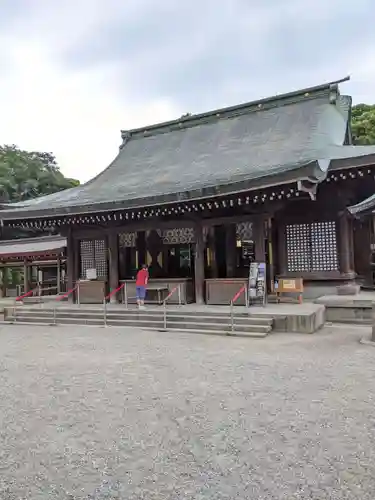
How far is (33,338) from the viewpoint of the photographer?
859 centimetres

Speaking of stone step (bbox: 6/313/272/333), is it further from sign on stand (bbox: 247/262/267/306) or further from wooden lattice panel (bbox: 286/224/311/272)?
wooden lattice panel (bbox: 286/224/311/272)

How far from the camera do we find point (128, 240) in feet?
43.7

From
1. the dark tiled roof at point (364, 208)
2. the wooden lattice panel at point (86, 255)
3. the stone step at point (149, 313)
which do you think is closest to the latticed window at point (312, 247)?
the dark tiled roof at point (364, 208)

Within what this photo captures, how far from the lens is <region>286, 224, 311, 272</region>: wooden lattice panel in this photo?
1163cm

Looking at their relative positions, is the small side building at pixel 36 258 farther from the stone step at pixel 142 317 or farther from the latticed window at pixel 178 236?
the latticed window at pixel 178 236

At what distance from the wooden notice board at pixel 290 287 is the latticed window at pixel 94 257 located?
568 centimetres

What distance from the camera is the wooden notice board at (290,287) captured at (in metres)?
10.5

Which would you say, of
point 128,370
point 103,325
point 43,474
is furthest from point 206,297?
point 43,474

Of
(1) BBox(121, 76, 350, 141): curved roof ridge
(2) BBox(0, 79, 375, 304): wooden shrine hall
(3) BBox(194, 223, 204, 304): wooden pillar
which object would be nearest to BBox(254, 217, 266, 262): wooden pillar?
(2) BBox(0, 79, 375, 304): wooden shrine hall

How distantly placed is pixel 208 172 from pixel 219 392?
31.8ft

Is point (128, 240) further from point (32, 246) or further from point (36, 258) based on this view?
point (32, 246)

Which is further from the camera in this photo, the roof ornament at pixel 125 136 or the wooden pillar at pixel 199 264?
the roof ornament at pixel 125 136

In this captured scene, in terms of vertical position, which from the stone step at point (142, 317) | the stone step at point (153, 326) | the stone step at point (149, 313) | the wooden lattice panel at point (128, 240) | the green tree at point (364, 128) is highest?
the green tree at point (364, 128)

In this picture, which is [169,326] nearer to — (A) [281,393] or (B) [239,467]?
(A) [281,393]
